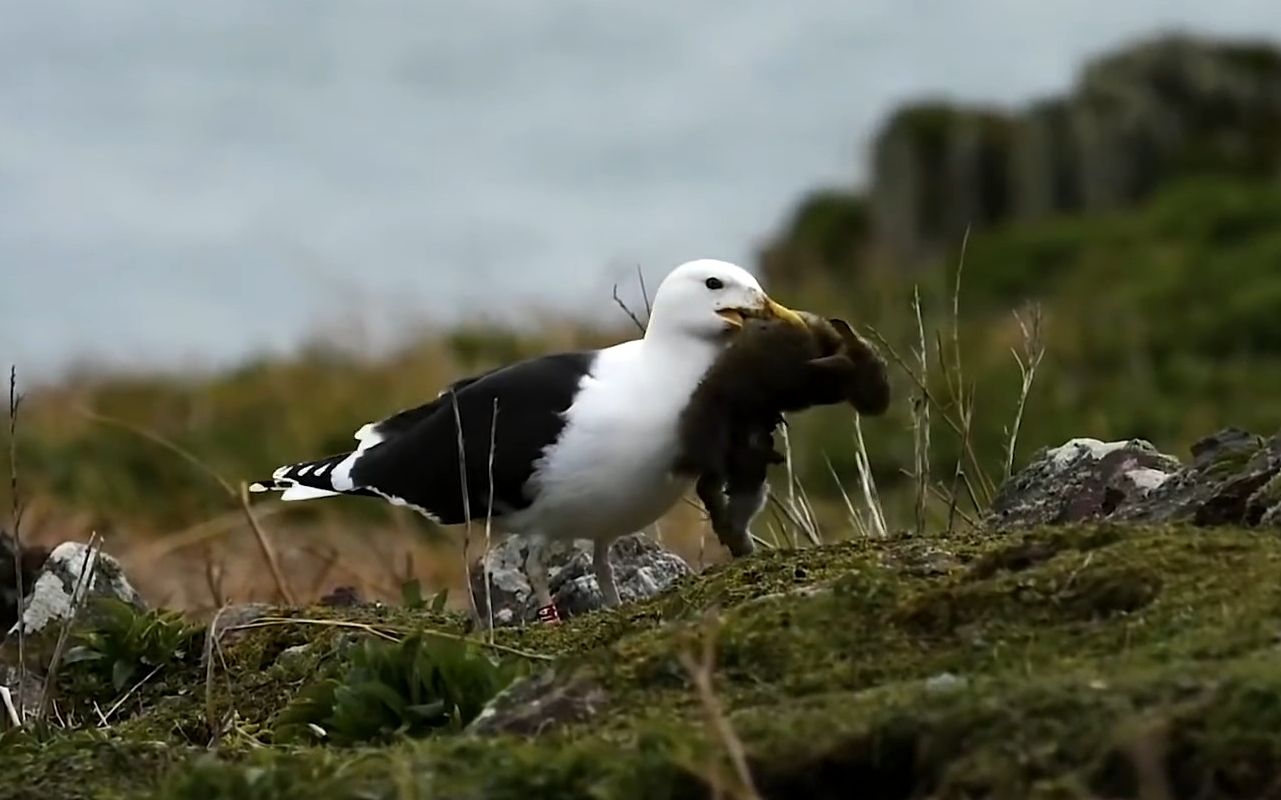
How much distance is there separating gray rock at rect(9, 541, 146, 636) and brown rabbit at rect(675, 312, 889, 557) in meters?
1.49

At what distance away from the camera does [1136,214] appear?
21.8m

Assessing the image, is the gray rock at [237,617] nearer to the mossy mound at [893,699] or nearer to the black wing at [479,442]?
the black wing at [479,442]

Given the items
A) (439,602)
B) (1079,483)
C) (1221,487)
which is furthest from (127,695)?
Result: (1221,487)

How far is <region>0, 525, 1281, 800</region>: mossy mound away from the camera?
3229 millimetres

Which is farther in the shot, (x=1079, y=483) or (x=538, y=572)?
(x=538, y=572)

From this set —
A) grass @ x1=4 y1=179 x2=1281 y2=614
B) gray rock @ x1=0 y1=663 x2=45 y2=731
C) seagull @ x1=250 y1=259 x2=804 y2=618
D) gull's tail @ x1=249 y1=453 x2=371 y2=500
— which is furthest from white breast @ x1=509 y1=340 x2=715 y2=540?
grass @ x1=4 y1=179 x2=1281 y2=614

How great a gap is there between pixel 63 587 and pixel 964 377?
31.4ft

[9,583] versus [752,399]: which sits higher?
[752,399]

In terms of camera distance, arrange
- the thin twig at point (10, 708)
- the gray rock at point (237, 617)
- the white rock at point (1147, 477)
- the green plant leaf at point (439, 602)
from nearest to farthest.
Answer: the thin twig at point (10, 708) → the white rock at point (1147, 477) → the gray rock at point (237, 617) → the green plant leaf at point (439, 602)

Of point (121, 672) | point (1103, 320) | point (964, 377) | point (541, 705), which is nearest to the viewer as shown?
point (541, 705)

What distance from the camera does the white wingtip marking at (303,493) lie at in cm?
638

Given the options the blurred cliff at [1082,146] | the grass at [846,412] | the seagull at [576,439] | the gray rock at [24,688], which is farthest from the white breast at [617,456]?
the blurred cliff at [1082,146]

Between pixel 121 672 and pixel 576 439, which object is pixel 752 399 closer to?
pixel 576 439

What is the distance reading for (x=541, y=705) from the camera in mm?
3848
